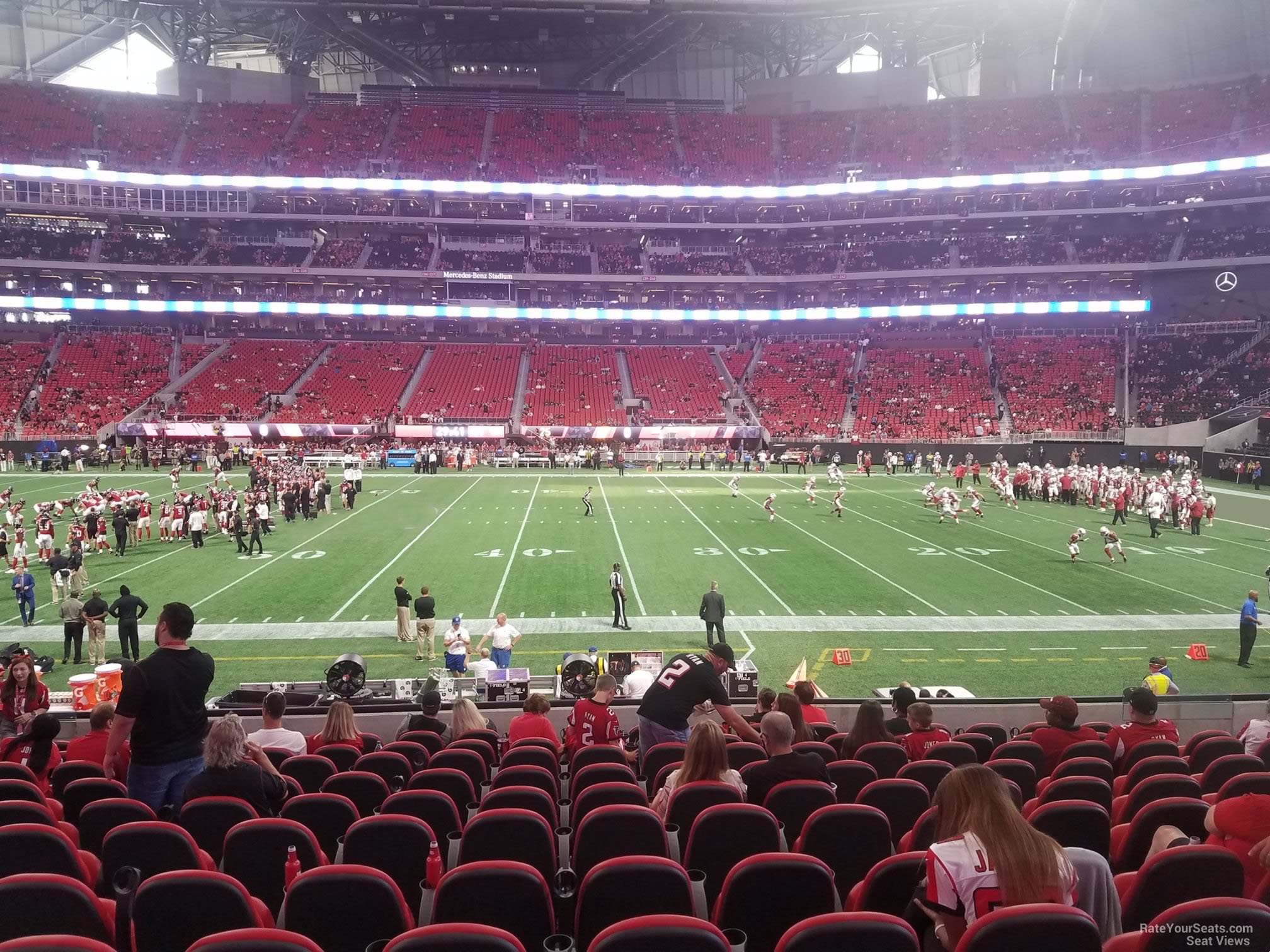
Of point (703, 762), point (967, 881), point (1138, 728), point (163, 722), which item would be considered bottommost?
point (1138, 728)

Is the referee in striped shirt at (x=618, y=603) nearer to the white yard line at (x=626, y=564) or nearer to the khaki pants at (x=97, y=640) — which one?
the white yard line at (x=626, y=564)

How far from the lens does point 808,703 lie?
8.54 metres

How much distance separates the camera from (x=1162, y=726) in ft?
24.6

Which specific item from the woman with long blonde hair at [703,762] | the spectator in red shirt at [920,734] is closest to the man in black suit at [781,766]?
the woman with long blonde hair at [703,762]

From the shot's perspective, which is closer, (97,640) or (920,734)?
(920,734)

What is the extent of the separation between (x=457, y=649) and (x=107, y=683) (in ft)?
15.9

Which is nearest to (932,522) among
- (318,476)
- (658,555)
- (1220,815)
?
(658,555)

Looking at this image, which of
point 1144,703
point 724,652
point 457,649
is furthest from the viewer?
point 457,649

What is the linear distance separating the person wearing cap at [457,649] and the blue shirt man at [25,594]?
30.2 ft

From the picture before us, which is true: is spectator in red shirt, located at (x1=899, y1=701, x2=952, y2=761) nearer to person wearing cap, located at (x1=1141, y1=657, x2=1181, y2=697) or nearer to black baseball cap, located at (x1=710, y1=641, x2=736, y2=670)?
black baseball cap, located at (x1=710, y1=641, x2=736, y2=670)

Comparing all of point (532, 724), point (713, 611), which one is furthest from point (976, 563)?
point (532, 724)

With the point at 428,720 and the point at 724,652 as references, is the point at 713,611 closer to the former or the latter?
the point at 724,652

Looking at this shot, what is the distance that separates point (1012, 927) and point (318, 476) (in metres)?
34.2

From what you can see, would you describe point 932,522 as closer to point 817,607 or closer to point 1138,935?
point 817,607
